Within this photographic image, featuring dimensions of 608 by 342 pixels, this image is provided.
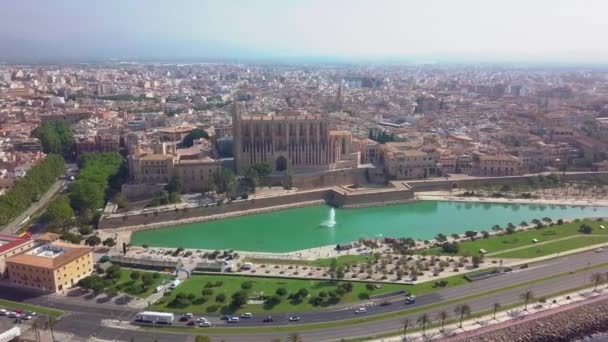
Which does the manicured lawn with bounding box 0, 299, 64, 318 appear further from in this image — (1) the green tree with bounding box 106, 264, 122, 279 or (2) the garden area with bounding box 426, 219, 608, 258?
(2) the garden area with bounding box 426, 219, 608, 258

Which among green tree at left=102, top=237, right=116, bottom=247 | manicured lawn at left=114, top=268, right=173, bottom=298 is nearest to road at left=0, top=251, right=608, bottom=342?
manicured lawn at left=114, top=268, right=173, bottom=298

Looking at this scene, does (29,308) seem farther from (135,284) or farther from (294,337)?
(294,337)

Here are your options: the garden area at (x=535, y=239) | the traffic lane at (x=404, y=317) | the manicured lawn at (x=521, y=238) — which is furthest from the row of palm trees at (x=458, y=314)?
the manicured lawn at (x=521, y=238)

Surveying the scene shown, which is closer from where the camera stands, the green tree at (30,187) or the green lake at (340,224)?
the green lake at (340,224)

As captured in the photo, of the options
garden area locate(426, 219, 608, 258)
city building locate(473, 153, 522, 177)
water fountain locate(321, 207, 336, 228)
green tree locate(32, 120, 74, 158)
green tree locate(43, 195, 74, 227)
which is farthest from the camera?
green tree locate(32, 120, 74, 158)

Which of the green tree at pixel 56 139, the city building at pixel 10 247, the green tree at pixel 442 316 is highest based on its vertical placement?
the green tree at pixel 56 139

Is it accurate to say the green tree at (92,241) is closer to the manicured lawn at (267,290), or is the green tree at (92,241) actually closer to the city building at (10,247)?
the city building at (10,247)

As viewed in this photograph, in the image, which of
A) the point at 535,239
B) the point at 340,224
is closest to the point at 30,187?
the point at 340,224
